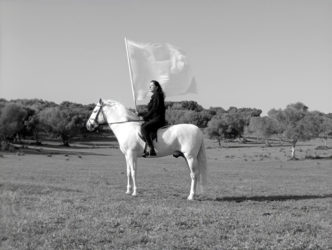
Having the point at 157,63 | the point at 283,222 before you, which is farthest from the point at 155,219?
the point at 157,63

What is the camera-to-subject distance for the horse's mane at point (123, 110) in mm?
16750

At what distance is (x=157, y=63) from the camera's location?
686 inches

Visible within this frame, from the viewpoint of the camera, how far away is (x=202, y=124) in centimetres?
14100

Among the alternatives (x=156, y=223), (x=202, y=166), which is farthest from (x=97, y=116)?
(x=156, y=223)

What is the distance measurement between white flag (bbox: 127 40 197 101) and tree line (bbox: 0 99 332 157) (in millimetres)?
55379

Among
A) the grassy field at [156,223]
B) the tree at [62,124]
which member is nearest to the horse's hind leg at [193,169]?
the grassy field at [156,223]

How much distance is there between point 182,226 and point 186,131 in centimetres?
592

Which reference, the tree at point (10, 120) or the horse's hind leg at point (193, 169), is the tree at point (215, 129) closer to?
the tree at point (10, 120)

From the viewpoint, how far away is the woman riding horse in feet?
50.5

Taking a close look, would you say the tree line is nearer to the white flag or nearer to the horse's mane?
the white flag

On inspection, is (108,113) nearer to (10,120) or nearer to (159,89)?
(159,89)

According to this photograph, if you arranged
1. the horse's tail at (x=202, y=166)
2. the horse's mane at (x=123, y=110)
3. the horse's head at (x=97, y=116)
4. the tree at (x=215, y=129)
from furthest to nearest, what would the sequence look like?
the tree at (x=215, y=129) → the horse's head at (x=97, y=116) → the horse's mane at (x=123, y=110) → the horse's tail at (x=202, y=166)

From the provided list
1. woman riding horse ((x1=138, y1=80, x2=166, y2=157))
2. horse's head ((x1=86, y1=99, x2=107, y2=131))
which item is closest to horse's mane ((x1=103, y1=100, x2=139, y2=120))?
horse's head ((x1=86, y1=99, x2=107, y2=131))

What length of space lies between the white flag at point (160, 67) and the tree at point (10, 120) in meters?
66.8
